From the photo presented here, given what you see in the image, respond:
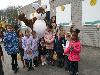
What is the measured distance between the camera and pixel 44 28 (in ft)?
36.4

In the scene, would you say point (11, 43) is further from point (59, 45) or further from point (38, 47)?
point (59, 45)

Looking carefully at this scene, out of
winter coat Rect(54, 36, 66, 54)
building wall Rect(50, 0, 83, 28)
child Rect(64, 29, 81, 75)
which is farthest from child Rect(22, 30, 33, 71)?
building wall Rect(50, 0, 83, 28)

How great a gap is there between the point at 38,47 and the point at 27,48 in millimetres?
717

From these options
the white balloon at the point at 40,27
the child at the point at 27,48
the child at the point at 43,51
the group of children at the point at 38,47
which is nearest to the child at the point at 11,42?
the group of children at the point at 38,47

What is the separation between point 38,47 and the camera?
37.8ft

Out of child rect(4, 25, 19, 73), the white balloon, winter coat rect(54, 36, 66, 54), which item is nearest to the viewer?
child rect(4, 25, 19, 73)

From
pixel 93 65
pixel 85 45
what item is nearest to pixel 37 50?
pixel 93 65

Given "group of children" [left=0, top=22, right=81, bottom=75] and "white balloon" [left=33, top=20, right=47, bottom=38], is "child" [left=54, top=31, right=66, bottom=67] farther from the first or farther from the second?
"white balloon" [left=33, top=20, right=47, bottom=38]

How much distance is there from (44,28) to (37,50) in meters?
0.87

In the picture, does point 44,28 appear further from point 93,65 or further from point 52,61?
point 93,65

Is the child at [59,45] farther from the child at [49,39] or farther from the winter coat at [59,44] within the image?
the child at [49,39]

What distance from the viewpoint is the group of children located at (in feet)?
34.8

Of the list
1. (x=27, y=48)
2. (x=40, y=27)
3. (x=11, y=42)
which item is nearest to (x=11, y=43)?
(x=11, y=42)

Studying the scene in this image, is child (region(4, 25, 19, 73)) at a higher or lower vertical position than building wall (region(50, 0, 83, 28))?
lower
